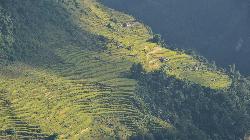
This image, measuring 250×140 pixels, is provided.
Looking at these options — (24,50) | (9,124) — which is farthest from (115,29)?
(9,124)

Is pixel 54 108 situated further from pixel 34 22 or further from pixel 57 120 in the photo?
pixel 34 22

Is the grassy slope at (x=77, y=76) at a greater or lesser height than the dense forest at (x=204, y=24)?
lesser

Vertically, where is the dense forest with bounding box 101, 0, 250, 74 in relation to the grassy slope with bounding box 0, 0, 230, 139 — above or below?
above

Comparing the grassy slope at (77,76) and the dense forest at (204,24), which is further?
the dense forest at (204,24)

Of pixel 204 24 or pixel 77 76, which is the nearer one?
pixel 77 76

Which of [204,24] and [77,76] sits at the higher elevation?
[204,24]

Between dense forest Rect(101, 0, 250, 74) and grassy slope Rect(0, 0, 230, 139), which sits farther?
dense forest Rect(101, 0, 250, 74)
